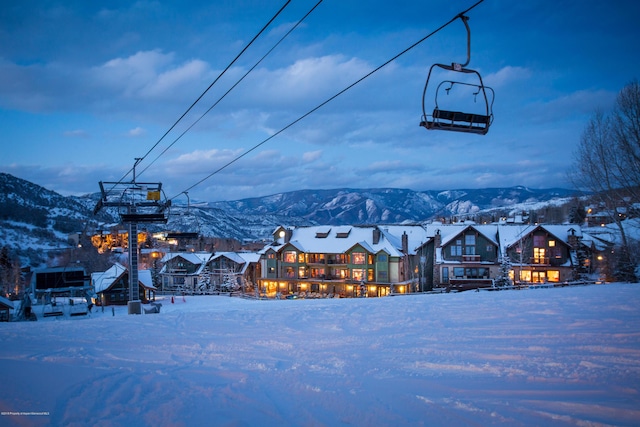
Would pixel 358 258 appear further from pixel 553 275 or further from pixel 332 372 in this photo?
pixel 332 372

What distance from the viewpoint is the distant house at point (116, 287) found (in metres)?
42.8

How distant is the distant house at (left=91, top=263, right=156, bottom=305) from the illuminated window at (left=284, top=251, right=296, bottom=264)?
15007 millimetres

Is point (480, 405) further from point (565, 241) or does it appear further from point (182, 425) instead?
point (565, 241)

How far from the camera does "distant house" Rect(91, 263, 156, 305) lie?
1686 inches

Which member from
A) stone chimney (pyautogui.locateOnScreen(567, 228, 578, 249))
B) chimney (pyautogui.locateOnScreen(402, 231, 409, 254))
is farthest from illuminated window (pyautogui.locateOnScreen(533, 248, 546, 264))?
chimney (pyautogui.locateOnScreen(402, 231, 409, 254))

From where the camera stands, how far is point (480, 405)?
5.91m

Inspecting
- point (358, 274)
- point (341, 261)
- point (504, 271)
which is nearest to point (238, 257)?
point (341, 261)

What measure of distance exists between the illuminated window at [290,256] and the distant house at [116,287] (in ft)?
49.2

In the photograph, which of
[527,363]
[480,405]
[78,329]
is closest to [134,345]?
[78,329]

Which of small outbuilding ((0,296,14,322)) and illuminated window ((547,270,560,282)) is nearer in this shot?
small outbuilding ((0,296,14,322))

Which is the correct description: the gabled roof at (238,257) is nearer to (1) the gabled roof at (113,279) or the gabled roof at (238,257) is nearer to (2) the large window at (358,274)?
(1) the gabled roof at (113,279)

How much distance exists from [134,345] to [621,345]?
1108 centimetres

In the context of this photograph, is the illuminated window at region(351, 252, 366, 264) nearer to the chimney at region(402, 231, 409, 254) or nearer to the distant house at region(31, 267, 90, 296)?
the chimney at region(402, 231, 409, 254)

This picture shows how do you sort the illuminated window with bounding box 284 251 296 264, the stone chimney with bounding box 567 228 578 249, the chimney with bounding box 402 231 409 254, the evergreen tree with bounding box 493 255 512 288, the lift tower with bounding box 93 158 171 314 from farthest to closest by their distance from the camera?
1. the illuminated window with bounding box 284 251 296 264
2. the chimney with bounding box 402 231 409 254
3. the stone chimney with bounding box 567 228 578 249
4. the evergreen tree with bounding box 493 255 512 288
5. the lift tower with bounding box 93 158 171 314
